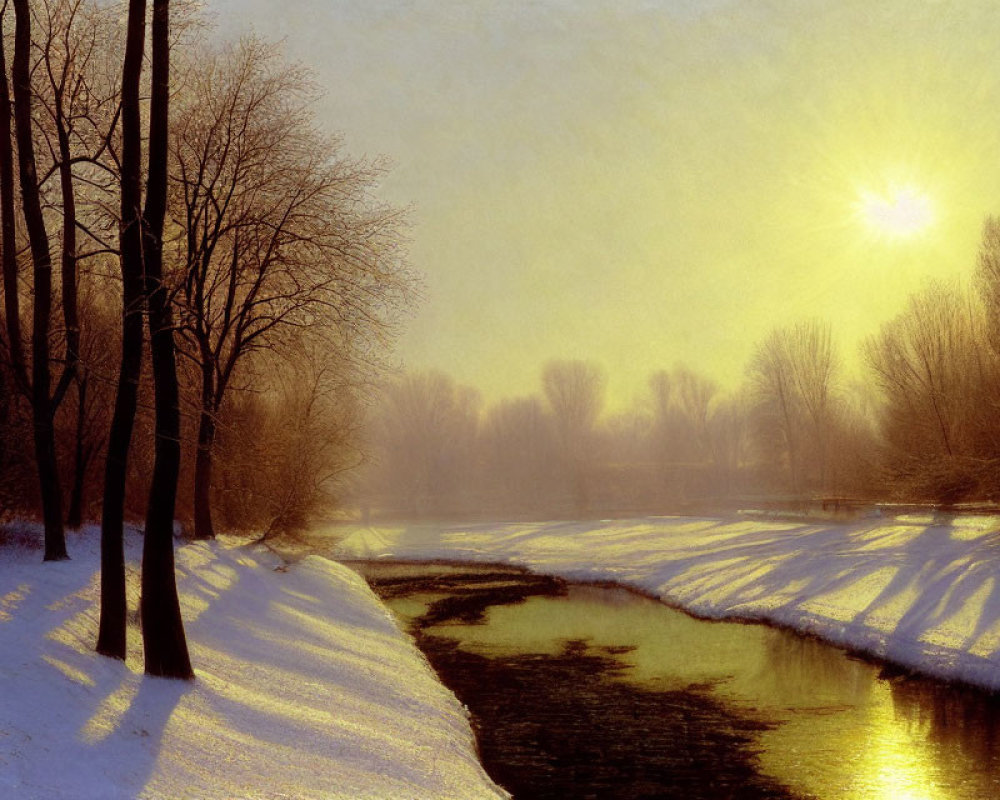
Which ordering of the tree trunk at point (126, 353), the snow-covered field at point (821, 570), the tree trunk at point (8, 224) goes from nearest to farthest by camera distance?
the tree trunk at point (126, 353) → the tree trunk at point (8, 224) → the snow-covered field at point (821, 570)

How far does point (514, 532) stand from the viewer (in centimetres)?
5772

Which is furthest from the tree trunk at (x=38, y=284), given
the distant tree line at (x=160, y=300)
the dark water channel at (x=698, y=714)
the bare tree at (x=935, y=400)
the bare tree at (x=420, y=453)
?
the bare tree at (x=420, y=453)

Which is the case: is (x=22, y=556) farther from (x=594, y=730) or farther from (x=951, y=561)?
(x=951, y=561)

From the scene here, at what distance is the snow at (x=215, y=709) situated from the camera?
7.84 m

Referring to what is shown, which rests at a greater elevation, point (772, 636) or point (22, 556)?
point (22, 556)

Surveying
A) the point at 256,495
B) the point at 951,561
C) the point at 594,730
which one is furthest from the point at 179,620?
the point at 951,561

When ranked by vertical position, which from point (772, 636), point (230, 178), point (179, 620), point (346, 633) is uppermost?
point (230, 178)

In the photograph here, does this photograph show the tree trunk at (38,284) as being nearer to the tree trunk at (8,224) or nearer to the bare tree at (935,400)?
the tree trunk at (8,224)

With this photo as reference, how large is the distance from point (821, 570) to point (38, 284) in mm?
25893

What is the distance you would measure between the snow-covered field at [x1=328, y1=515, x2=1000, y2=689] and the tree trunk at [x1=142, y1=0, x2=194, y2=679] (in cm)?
1575

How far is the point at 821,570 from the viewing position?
30.7 meters

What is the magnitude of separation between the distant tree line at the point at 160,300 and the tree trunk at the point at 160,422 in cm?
3

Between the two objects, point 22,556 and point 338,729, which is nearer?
point 338,729

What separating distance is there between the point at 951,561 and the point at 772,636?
9.06 meters
